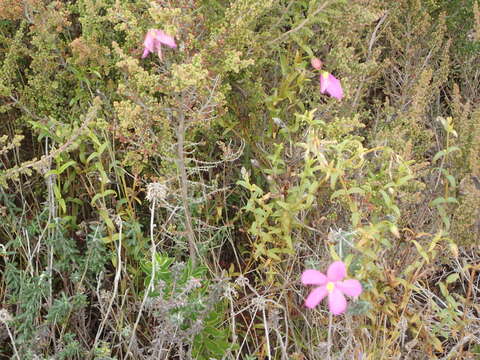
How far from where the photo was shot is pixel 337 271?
159 centimetres

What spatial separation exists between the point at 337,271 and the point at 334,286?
0.04 m

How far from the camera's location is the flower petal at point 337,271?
5.20ft

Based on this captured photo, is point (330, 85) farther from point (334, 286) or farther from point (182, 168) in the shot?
point (334, 286)

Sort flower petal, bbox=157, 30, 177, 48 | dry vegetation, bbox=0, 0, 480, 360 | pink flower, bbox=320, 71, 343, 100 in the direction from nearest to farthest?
flower petal, bbox=157, 30, 177, 48 < dry vegetation, bbox=0, 0, 480, 360 < pink flower, bbox=320, 71, 343, 100

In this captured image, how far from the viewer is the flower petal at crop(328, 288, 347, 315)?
1.56 meters

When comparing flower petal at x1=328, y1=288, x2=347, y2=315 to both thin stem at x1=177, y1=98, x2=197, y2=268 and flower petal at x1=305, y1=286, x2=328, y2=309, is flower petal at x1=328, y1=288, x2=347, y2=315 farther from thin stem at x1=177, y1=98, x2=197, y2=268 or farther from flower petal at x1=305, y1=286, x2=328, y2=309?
thin stem at x1=177, y1=98, x2=197, y2=268

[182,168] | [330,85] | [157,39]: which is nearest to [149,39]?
[157,39]

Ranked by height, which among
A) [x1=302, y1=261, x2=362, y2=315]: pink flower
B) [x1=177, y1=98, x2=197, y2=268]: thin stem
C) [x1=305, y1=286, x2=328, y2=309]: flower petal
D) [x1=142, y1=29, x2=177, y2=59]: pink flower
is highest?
[x1=142, y1=29, x2=177, y2=59]: pink flower

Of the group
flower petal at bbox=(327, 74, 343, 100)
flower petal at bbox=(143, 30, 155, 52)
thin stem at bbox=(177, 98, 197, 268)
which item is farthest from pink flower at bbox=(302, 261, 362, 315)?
flower petal at bbox=(143, 30, 155, 52)

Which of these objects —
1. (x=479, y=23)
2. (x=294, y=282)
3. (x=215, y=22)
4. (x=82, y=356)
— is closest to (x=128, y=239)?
(x=82, y=356)

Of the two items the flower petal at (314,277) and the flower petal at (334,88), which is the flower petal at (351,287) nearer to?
the flower petal at (314,277)

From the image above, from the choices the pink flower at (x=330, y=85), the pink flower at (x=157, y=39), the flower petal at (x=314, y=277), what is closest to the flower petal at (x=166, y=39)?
the pink flower at (x=157, y=39)

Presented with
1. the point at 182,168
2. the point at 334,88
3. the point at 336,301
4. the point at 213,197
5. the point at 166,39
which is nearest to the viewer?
the point at 336,301

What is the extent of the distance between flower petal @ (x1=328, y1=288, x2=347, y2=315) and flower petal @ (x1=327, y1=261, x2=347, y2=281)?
3cm
